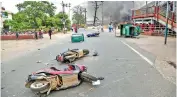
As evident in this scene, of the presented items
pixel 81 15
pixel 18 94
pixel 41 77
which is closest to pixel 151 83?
pixel 41 77

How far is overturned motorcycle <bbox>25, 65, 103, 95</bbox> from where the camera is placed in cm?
639

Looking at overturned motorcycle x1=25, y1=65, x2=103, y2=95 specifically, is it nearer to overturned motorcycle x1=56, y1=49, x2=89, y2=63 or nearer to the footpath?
overturned motorcycle x1=56, y1=49, x2=89, y2=63

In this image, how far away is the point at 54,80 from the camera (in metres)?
6.61

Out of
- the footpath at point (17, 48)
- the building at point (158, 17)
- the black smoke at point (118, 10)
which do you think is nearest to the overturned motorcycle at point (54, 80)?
the footpath at point (17, 48)

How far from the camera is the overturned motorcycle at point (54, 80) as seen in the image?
21.0ft

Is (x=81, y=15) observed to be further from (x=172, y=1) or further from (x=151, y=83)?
(x=151, y=83)

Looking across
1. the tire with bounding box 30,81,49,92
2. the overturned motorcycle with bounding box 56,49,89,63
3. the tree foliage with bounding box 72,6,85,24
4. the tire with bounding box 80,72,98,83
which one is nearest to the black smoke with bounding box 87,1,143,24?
the tree foliage with bounding box 72,6,85,24

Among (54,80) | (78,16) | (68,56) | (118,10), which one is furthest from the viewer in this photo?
(78,16)

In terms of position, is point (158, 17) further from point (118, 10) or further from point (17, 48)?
point (118, 10)

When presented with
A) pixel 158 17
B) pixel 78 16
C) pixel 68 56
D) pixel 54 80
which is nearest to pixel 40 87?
pixel 54 80

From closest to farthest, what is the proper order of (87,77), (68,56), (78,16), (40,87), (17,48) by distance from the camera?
(40,87), (87,77), (68,56), (17,48), (78,16)

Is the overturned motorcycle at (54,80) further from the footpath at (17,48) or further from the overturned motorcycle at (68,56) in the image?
the footpath at (17,48)

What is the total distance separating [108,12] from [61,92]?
263 feet

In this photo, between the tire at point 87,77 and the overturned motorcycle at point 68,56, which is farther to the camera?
the overturned motorcycle at point 68,56
